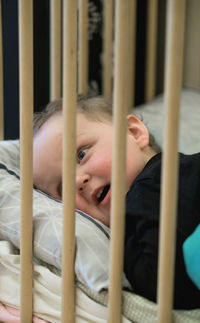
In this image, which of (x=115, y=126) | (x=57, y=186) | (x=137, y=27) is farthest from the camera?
(x=137, y=27)

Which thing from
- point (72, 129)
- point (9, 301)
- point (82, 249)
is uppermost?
point (72, 129)

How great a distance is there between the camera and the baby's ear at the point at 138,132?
1.20m

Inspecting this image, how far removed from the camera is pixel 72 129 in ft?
2.59

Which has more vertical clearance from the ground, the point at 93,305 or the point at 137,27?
the point at 137,27

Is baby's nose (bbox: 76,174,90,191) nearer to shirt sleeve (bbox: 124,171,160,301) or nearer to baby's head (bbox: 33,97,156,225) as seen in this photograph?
baby's head (bbox: 33,97,156,225)

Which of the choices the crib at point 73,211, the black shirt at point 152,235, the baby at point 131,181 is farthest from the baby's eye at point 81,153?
the black shirt at point 152,235

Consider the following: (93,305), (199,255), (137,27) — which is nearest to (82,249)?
(93,305)

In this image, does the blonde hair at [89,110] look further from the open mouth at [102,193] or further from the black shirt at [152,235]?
the black shirt at [152,235]

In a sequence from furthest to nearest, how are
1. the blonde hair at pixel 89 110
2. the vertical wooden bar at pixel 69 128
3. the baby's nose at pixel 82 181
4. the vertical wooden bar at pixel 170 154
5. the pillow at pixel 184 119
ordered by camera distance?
the pillow at pixel 184 119 → the blonde hair at pixel 89 110 → the baby's nose at pixel 82 181 → the vertical wooden bar at pixel 69 128 → the vertical wooden bar at pixel 170 154

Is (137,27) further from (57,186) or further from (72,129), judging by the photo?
(72,129)

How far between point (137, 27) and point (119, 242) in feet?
3.84

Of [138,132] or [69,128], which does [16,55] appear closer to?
[138,132]

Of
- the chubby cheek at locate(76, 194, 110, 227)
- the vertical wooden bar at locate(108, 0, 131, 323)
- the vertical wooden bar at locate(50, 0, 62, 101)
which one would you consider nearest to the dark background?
the vertical wooden bar at locate(50, 0, 62, 101)

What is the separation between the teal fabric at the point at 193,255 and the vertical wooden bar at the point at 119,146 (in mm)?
87
